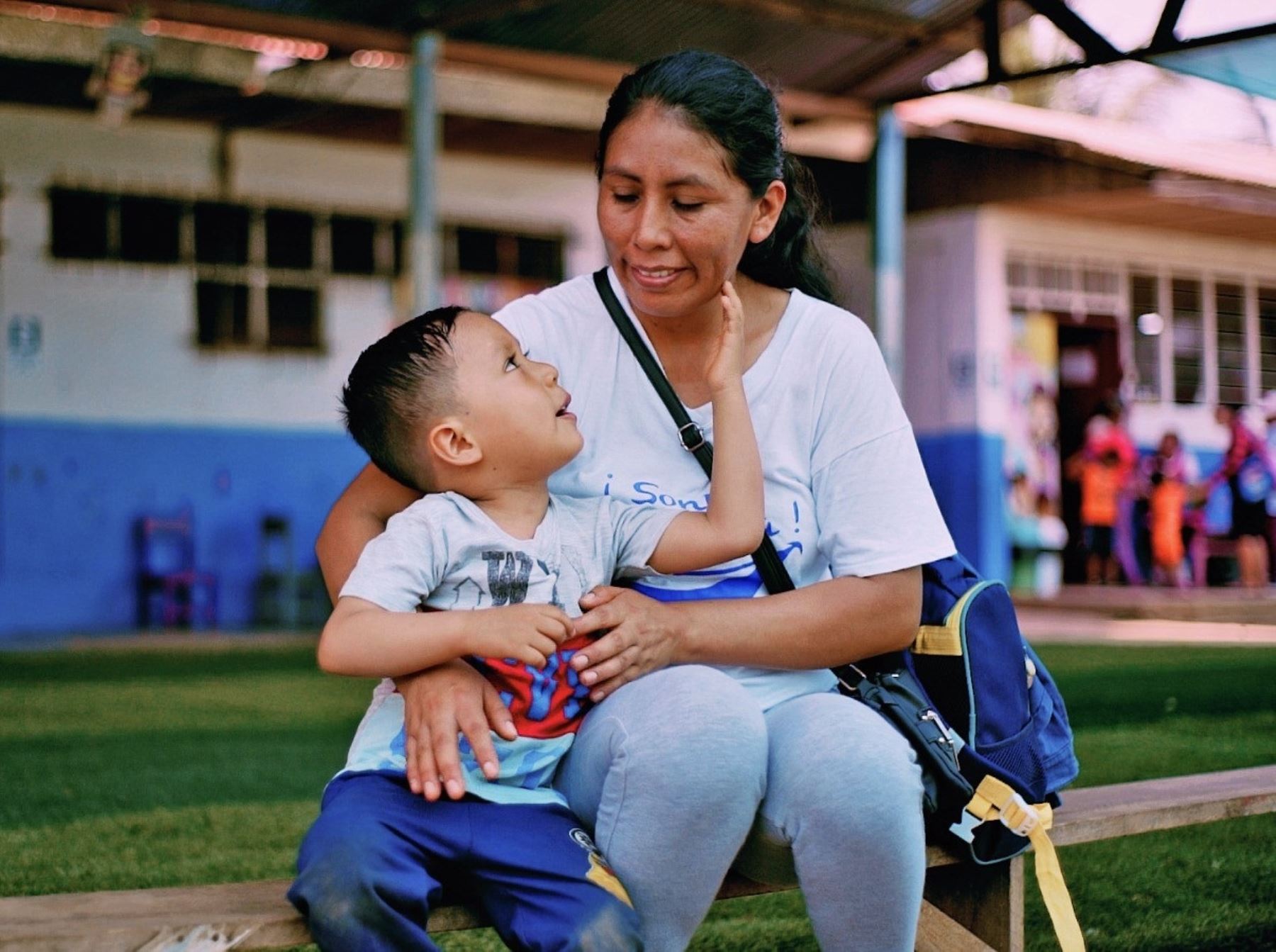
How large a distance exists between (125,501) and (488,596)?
1063 centimetres

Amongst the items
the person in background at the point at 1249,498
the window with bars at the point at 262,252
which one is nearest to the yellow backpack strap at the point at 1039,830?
the window with bars at the point at 262,252

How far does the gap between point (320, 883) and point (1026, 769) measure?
1.07 m

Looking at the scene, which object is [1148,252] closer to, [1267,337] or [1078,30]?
[1267,337]

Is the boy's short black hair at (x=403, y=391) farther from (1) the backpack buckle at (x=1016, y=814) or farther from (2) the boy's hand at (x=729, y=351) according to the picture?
(1) the backpack buckle at (x=1016, y=814)

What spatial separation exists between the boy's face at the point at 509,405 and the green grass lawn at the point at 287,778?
70cm

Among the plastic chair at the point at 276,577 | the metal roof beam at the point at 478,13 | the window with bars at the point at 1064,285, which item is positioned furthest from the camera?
the window with bars at the point at 1064,285

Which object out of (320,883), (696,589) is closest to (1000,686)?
(696,589)

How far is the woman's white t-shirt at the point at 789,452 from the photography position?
2.32 meters

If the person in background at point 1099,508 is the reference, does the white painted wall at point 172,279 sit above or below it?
above

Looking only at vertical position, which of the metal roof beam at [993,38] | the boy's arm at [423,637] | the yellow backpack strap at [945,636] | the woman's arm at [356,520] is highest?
the metal roof beam at [993,38]

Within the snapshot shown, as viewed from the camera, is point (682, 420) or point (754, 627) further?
point (682, 420)

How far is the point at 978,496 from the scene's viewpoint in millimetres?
14617

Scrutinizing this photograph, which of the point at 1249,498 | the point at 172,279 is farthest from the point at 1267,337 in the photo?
the point at 172,279

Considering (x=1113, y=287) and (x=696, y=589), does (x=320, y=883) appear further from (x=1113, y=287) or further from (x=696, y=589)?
(x=1113, y=287)
